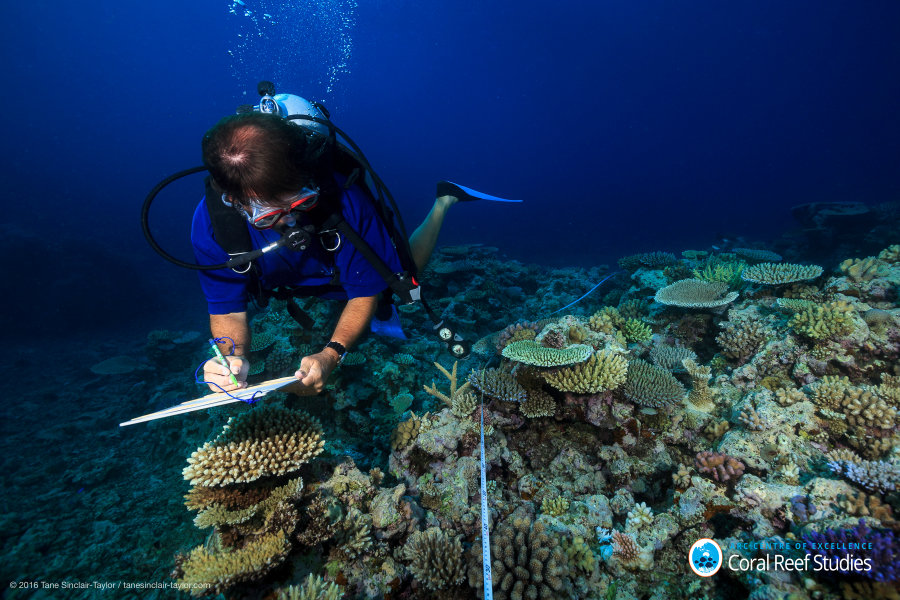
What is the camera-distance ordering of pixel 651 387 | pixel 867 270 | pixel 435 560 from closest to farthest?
1. pixel 435 560
2. pixel 651 387
3. pixel 867 270

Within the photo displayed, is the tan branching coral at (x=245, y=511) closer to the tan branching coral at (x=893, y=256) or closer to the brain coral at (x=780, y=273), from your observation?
the brain coral at (x=780, y=273)

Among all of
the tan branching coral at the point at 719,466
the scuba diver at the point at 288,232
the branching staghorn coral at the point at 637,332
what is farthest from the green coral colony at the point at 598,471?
the scuba diver at the point at 288,232

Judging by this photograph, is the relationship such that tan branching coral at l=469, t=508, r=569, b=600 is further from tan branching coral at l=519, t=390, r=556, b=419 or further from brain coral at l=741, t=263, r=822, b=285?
brain coral at l=741, t=263, r=822, b=285

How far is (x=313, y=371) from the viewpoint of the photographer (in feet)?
9.27

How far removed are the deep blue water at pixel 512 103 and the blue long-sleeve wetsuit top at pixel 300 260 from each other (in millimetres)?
33128

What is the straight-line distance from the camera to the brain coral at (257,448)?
2.66 meters

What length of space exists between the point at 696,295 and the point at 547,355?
3.65m

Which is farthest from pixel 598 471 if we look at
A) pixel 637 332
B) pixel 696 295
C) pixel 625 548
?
pixel 696 295

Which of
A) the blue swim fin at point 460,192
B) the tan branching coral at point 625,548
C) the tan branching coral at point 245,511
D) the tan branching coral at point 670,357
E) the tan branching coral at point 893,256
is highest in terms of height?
the blue swim fin at point 460,192

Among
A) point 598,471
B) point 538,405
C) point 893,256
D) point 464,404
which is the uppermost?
point 893,256

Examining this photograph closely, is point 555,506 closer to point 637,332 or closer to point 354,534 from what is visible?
point 354,534

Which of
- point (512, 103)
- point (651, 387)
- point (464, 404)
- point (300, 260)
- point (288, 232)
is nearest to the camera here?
point (288, 232)

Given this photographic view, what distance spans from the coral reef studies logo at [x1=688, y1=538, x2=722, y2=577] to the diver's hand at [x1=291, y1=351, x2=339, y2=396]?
3322 mm

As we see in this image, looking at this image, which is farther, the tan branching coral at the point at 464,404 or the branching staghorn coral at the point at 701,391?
the branching staghorn coral at the point at 701,391
